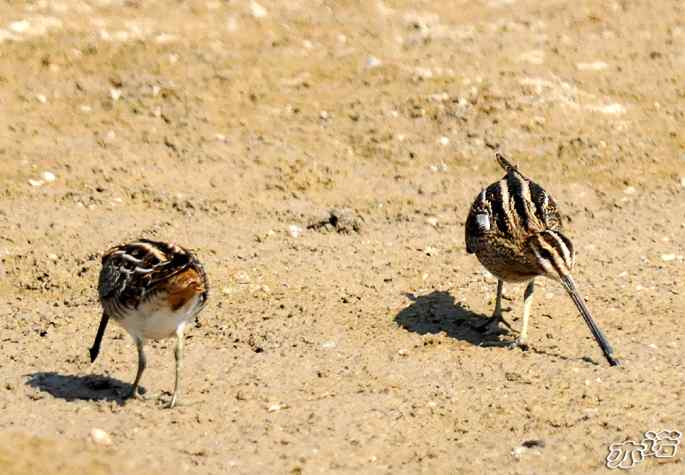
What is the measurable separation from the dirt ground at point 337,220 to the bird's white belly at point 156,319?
1.91 feet

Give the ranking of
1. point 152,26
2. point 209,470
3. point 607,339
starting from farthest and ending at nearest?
point 152,26
point 607,339
point 209,470

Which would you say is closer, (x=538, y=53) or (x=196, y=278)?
(x=196, y=278)

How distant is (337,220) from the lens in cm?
1252

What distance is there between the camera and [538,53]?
15.5 m

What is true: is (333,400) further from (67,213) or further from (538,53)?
(538,53)

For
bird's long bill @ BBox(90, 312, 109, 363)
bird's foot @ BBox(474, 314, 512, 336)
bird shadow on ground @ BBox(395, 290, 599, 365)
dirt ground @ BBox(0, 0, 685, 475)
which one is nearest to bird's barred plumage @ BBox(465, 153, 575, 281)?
bird's foot @ BBox(474, 314, 512, 336)

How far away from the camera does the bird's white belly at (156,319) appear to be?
917 centimetres

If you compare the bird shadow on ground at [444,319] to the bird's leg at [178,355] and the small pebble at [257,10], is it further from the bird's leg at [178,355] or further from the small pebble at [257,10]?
the small pebble at [257,10]

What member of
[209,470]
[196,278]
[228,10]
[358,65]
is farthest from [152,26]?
[209,470]

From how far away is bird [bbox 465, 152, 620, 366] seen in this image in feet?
33.6

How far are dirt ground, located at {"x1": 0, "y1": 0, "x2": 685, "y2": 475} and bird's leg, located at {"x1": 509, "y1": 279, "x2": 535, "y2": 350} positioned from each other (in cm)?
16

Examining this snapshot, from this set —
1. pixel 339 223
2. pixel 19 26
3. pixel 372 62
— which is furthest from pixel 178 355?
pixel 19 26

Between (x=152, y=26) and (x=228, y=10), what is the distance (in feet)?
3.35

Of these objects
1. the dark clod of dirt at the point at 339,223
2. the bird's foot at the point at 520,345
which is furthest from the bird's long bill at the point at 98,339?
the bird's foot at the point at 520,345
